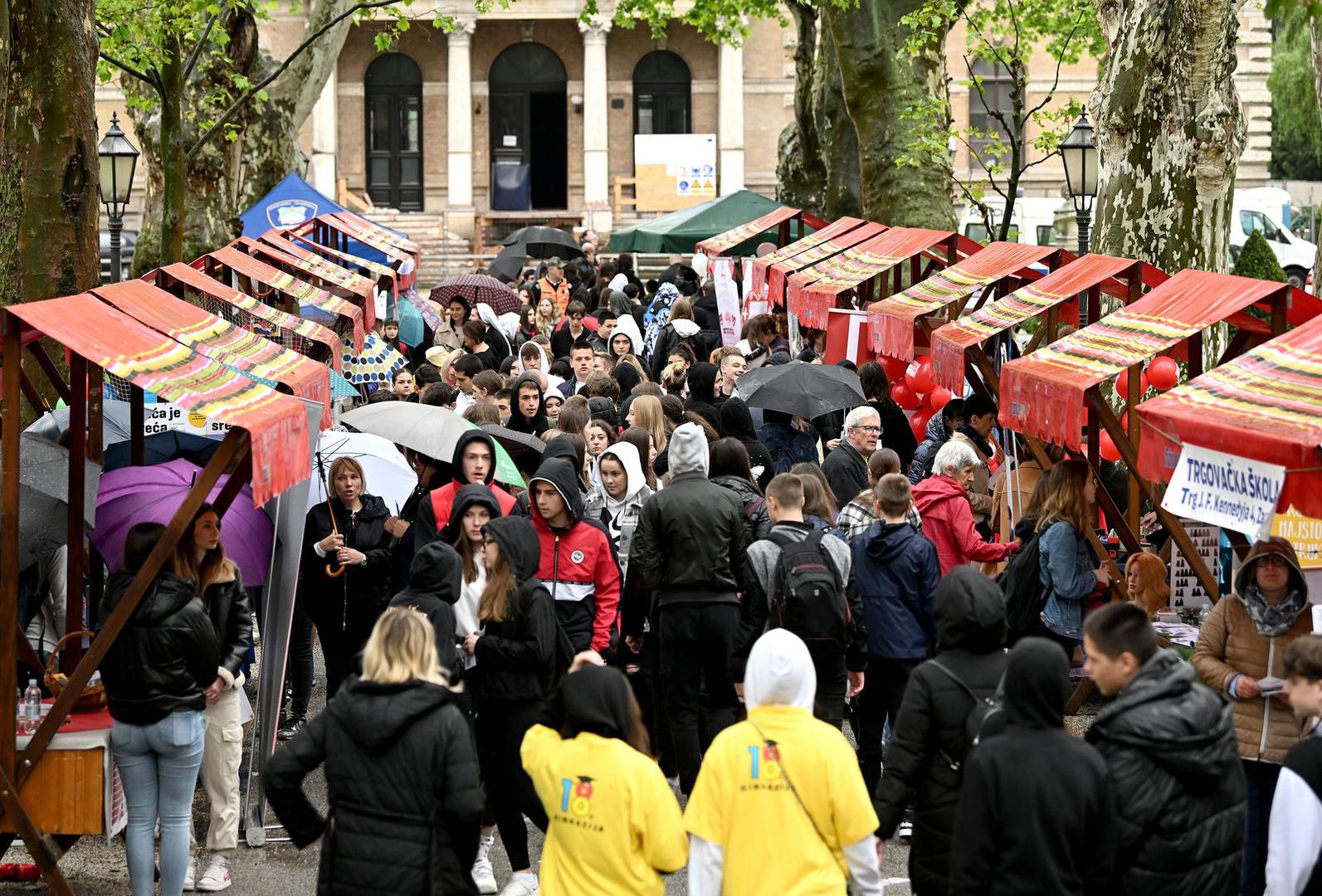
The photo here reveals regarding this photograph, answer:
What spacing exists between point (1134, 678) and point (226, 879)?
416cm

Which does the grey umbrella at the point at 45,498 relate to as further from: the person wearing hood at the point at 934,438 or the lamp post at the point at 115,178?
the lamp post at the point at 115,178

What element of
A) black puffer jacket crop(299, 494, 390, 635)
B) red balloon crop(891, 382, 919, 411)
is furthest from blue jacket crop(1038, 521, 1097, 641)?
red balloon crop(891, 382, 919, 411)

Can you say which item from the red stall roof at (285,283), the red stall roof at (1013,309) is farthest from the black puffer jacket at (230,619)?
the red stall roof at (285,283)

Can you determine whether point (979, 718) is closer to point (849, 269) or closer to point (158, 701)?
point (158, 701)

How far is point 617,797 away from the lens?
206 inches

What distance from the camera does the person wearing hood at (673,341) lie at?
17108 mm

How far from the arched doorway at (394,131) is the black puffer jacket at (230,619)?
45183 mm

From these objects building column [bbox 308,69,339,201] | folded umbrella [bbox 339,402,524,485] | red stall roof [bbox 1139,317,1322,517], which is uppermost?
building column [bbox 308,69,339,201]

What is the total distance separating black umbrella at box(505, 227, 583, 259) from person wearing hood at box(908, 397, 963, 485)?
20.5 meters

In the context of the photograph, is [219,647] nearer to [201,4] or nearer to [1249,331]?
[1249,331]

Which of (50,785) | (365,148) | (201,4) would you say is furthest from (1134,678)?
(365,148)

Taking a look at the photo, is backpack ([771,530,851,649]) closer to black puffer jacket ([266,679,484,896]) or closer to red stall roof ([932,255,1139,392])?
black puffer jacket ([266,679,484,896])

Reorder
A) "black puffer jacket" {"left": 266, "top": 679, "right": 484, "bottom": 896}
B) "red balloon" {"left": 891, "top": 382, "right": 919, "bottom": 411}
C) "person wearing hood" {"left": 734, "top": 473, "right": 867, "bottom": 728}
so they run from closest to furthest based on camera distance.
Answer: "black puffer jacket" {"left": 266, "top": 679, "right": 484, "bottom": 896} → "person wearing hood" {"left": 734, "top": 473, "right": 867, "bottom": 728} → "red balloon" {"left": 891, "top": 382, "right": 919, "bottom": 411}

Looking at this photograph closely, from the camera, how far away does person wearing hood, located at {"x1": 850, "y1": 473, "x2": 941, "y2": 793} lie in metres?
8.03
